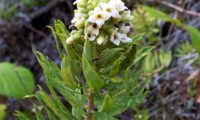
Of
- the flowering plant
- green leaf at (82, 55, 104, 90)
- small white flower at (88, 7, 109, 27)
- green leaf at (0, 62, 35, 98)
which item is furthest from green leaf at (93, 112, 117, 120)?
green leaf at (0, 62, 35, 98)

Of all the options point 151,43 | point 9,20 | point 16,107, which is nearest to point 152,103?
point 151,43

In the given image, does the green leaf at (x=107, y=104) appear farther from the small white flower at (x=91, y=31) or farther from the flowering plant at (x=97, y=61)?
the small white flower at (x=91, y=31)

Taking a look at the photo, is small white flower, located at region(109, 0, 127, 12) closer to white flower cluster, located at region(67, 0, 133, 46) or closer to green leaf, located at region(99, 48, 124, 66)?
white flower cluster, located at region(67, 0, 133, 46)

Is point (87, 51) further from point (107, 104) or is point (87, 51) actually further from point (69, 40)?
point (107, 104)

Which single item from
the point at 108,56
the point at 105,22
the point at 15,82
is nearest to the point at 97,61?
the point at 108,56

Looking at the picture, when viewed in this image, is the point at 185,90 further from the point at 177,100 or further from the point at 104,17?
the point at 104,17
